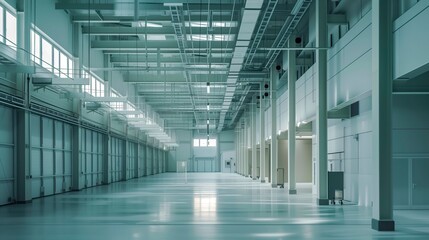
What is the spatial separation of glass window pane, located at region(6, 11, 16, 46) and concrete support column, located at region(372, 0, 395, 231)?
17.2 m

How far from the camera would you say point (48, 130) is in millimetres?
33062

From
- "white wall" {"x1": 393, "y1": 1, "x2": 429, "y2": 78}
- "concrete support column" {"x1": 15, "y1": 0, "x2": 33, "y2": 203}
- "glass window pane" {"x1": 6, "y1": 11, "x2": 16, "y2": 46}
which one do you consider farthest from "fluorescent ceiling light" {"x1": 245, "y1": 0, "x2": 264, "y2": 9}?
"concrete support column" {"x1": 15, "y1": 0, "x2": 33, "y2": 203}

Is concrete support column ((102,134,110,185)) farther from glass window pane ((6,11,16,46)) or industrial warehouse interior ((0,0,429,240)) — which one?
glass window pane ((6,11,16,46))

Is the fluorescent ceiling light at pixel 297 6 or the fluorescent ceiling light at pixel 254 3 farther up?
the fluorescent ceiling light at pixel 297 6

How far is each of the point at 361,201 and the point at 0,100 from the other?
17492 mm

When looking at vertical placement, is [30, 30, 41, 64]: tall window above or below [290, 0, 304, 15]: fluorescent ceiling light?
below

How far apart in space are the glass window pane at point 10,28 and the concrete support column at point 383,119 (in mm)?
17163

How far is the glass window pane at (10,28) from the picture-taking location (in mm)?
25531

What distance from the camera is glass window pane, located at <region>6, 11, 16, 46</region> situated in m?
25.5

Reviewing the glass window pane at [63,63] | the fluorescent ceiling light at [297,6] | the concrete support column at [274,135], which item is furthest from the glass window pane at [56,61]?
the concrete support column at [274,135]

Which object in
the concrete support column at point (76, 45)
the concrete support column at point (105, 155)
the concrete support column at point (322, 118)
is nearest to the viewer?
the concrete support column at point (322, 118)

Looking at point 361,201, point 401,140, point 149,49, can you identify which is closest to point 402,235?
point 401,140

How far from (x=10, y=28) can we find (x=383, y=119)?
18456 mm

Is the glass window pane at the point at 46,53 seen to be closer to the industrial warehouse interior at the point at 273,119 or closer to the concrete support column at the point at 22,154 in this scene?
the industrial warehouse interior at the point at 273,119
